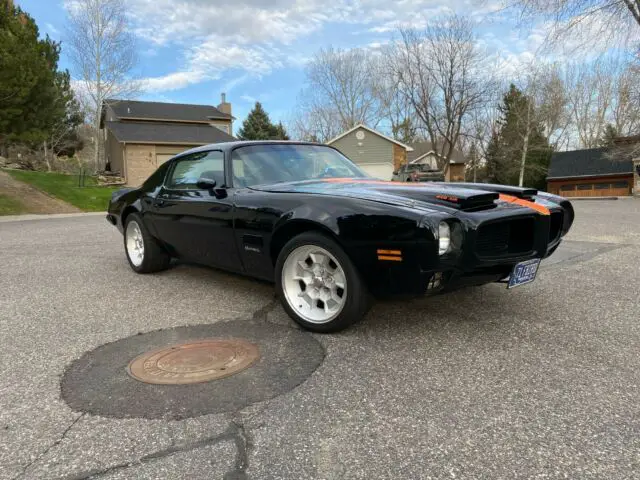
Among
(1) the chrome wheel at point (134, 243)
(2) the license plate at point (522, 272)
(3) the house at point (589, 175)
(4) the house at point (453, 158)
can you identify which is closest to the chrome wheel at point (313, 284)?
(2) the license plate at point (522, 272)

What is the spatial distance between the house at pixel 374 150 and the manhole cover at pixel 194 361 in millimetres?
33101

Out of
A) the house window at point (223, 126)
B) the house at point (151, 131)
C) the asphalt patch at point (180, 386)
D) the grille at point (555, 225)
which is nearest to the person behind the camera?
the asphalt patch at point (180, 386)

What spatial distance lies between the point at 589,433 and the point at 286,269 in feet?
6.87

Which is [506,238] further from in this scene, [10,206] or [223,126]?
[223,126]

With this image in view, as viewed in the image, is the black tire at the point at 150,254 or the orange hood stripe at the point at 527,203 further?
the black tire at the point at 150,254

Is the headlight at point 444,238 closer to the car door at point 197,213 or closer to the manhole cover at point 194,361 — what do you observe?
the manhole cover at point 194,361

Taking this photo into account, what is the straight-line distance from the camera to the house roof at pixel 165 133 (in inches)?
1199

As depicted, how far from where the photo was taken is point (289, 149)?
451cm

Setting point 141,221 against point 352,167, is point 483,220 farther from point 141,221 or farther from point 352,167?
point 141,221

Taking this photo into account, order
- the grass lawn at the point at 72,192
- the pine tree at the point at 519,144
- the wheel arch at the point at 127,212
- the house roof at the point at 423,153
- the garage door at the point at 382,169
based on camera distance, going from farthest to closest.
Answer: the house roof at the point at 423,153
the pine tree at the point at 519,144
the garage door at the point at 382,169
the grass lawn at the point at 72,192
the wheel arch at the point at 127,212

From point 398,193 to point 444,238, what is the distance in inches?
24.8

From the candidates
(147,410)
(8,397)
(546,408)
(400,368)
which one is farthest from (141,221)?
(546,408)

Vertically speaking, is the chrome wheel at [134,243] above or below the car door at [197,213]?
below

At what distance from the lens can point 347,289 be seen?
3.07 metres
